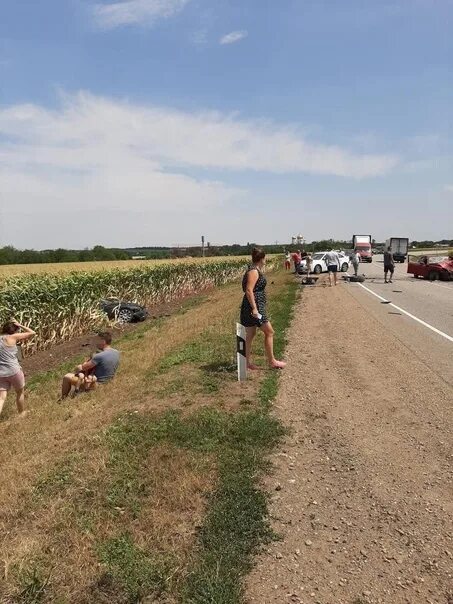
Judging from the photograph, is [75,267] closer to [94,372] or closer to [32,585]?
[94,372]

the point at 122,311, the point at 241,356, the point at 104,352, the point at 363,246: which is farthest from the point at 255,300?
the point at 363,246

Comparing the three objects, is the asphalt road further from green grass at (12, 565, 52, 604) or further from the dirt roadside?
green grass at (12, 565, 52, 604)

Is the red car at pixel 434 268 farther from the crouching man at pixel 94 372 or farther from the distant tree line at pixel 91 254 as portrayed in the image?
the distant tree line at pixel 91 254

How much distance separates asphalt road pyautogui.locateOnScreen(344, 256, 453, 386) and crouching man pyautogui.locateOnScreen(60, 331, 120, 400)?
179 inches

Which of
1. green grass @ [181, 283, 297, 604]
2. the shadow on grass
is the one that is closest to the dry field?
the shadow on grass

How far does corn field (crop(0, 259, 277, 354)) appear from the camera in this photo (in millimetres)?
12867

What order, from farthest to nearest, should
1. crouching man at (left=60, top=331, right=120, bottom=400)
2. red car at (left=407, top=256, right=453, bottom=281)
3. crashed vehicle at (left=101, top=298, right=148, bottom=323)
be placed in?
1. red car at (left=407, top=256, right=453, bottom=281)
2. crashed vehicle at (left=101, top=298, right=148, bottom=323)
3. crouching man at (left=60, top=331, right=120, bottom=400)

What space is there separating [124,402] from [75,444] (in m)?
1.36

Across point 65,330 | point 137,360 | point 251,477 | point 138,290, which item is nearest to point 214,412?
point 251,477

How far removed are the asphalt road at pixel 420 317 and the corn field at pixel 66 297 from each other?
8.79 m

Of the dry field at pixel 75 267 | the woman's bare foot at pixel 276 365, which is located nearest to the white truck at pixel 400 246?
the dry field at pixel 75 267

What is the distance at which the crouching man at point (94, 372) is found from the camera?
7504mm

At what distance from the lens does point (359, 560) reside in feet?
10.1

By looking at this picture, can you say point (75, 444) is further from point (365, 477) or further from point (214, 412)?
point (365, 477)
